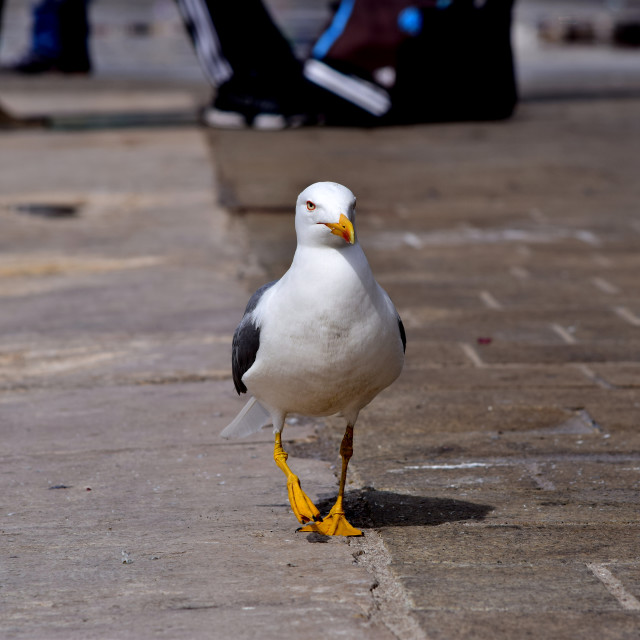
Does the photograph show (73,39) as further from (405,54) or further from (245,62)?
(405,54)

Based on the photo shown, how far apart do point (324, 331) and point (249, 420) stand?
0.70 metres

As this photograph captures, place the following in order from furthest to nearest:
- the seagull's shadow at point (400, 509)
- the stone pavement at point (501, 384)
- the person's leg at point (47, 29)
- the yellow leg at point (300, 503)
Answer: the person's leg at point (47, 29) < the seagull's shadow at point (400, 509) < the yellow leg at point (300, 503) < the stone pavement at point (501, 384)

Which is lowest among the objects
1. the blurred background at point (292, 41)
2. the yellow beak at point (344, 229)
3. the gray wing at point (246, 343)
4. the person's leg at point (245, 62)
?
the blurred background at point (292, 41)

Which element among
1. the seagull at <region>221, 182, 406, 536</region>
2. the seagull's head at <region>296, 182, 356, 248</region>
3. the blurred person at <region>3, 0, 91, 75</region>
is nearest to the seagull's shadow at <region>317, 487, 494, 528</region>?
the seagull at <region>221, 182, 406, 536</region>

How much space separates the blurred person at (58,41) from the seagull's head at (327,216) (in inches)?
853

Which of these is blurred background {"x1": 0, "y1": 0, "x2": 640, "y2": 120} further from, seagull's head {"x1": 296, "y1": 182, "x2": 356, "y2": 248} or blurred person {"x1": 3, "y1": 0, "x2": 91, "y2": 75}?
seagull's head {"x1": 296, "y1": 182, "x2": 356, "y2": 248}

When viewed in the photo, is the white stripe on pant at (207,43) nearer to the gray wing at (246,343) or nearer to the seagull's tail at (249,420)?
the seagull's tail at (249,420)

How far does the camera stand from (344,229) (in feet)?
10.5

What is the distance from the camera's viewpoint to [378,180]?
35.0ft

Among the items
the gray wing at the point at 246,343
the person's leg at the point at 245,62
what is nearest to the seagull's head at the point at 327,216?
the gray wing at the point at 246,343

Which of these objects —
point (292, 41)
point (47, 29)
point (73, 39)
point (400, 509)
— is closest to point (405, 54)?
point (400, 509)

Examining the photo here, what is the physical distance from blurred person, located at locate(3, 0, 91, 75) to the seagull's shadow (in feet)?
70.5

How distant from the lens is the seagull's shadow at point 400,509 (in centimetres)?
359

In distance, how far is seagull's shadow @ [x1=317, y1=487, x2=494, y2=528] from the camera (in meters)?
3.59
